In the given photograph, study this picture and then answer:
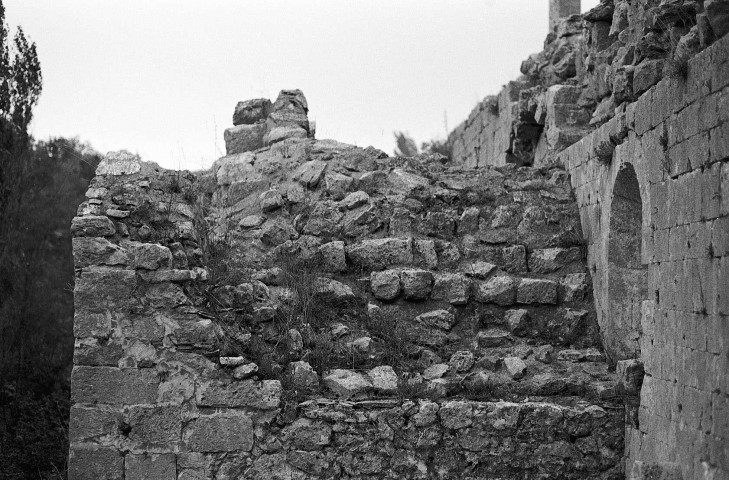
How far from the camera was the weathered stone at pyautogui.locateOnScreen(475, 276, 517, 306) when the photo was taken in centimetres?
925

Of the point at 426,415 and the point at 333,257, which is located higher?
the point at 333,257

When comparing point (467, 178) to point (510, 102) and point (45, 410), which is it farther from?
point (45, 410)

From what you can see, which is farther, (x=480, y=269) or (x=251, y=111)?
(x=251, y=111)

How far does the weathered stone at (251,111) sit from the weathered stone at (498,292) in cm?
399

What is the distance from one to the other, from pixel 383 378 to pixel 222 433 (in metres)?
1.36

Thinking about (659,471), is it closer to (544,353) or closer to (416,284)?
(544,353)

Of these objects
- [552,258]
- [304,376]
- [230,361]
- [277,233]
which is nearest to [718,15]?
[552,258]

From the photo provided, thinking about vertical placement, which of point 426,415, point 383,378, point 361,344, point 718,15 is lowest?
point 426,415

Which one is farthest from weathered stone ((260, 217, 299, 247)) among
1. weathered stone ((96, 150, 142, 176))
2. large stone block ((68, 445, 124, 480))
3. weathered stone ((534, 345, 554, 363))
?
large stone block ((68, 445, 124, 480))

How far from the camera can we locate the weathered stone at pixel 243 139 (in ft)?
38.0

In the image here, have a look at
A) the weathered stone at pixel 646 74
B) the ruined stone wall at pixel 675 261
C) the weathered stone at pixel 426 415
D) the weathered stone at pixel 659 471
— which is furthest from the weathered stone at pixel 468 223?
the weathered stone at pixel 659 471

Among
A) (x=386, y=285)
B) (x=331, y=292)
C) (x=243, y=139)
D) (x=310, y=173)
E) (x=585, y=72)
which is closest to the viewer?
(x=331, y=292)

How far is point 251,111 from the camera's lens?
1191cm

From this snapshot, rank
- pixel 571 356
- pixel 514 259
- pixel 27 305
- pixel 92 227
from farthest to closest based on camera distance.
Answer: pixel 27 305 → pixel 514 259 → pixel 571 356 → pixel 92 227
